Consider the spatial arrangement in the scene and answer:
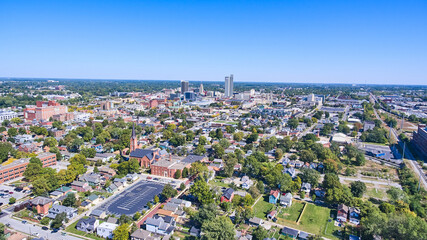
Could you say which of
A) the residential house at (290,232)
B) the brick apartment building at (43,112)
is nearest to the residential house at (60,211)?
the residential house at (290,232)

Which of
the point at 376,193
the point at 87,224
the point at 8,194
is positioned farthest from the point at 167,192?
the point at 376,193

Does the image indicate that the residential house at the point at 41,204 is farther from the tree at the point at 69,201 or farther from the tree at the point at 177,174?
the tree at the point at 177,174

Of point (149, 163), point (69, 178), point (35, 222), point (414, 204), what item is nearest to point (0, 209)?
point (35, 222)

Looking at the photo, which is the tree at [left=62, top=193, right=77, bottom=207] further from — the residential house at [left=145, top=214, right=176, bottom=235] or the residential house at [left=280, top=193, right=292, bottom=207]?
the residential house at [left=280, top=193, right=292, bottom=207]

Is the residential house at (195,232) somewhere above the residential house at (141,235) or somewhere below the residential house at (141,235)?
below

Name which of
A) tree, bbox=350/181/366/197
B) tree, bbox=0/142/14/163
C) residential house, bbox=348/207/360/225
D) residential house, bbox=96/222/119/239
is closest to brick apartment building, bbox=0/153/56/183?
tree, bbox=0/142/14/163

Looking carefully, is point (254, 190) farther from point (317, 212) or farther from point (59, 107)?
point (59, 107)
